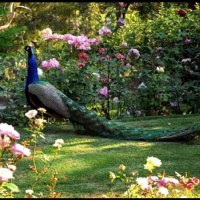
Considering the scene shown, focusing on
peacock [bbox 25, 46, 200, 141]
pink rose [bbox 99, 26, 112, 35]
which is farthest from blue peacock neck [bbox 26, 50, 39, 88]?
pink rose [bbox 99, 26, 112, 35]

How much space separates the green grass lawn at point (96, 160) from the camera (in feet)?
14.1

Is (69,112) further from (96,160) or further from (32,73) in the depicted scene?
(96,160)

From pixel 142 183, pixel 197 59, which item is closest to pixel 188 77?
pixel 197 59

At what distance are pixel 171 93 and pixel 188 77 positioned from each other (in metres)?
0.69

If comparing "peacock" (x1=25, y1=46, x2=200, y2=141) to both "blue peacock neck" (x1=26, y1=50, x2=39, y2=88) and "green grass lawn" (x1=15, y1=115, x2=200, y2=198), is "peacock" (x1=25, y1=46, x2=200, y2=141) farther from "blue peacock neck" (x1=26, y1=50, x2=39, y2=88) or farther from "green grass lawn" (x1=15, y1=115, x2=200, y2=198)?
"green grass lawn" (x1=15, y1=115, x2=200, y2=198)

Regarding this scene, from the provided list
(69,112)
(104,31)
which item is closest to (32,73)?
(69,112)

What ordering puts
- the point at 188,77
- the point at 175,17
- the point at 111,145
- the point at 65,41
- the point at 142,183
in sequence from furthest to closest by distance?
1. the point at 175,17
2. the point at 188,77
3. the point at 65,41
4. the point at 111,145
5. the point at 142,183

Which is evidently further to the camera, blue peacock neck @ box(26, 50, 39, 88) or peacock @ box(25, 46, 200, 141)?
blue peacock neck @ box(26, 50, 39, 88)

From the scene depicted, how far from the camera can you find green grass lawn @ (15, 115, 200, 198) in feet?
14.1

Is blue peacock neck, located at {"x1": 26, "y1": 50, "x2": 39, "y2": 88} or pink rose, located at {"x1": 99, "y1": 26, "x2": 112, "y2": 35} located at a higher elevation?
pink rose, located at {"x1": 99, "y1": 26, "x2": 112, "y2": 35}

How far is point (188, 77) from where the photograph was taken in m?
9.33

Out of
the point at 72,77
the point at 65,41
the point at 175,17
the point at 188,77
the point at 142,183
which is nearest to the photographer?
the point at 142,183

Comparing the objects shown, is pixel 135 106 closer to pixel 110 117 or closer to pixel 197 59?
pixel 110 117

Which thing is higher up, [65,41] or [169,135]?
[65,41]
